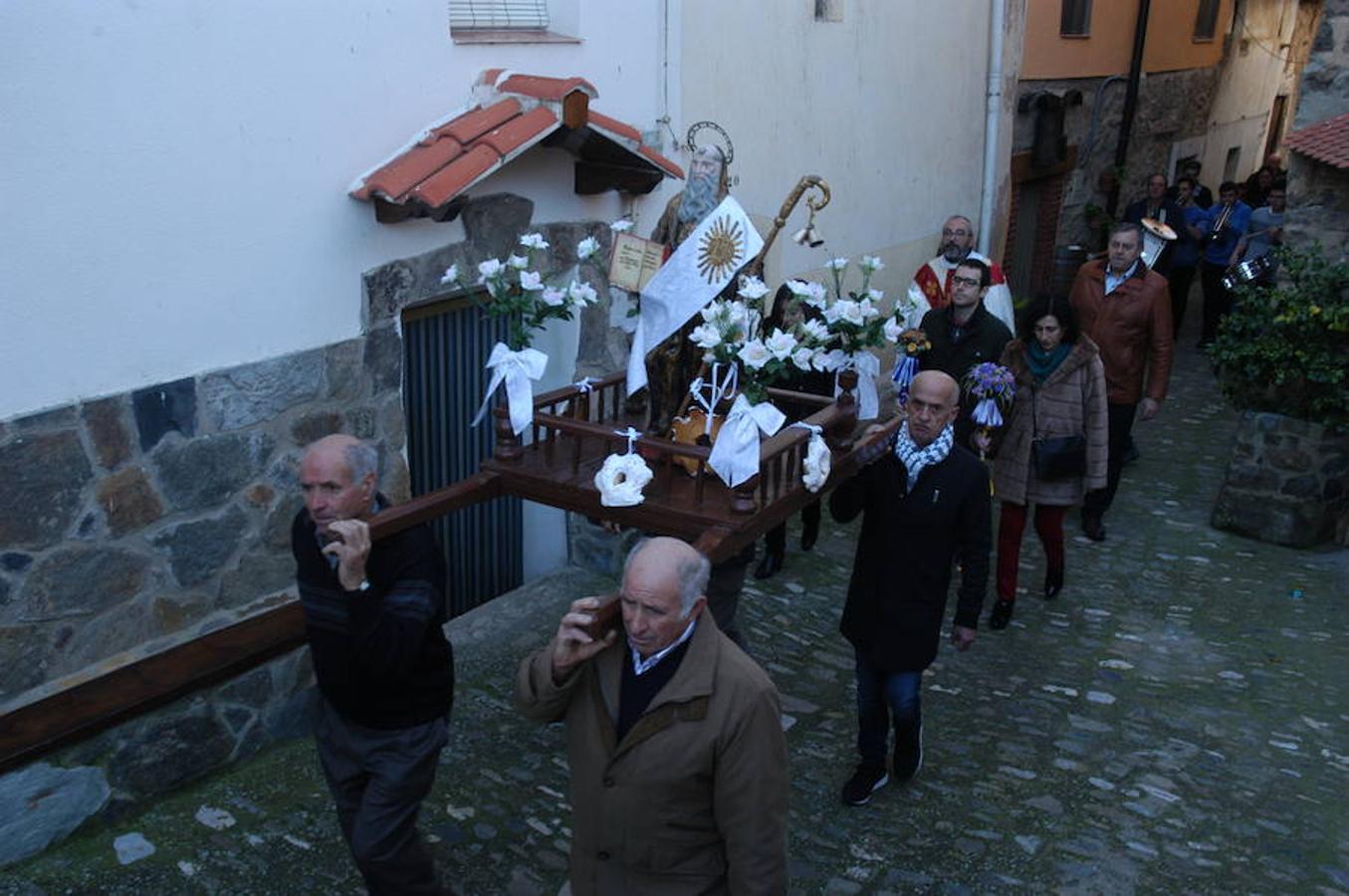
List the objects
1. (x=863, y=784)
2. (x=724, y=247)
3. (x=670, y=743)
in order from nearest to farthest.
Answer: (x=670, y=743)
(x=724, y=247)
(x=863, y=784)

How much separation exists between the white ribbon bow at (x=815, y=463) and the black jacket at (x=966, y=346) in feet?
8.01

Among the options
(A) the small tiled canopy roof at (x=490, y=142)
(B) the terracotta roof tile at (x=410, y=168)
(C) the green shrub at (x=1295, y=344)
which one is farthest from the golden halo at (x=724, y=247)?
(C) the green shrub at (x=1295, y=344)

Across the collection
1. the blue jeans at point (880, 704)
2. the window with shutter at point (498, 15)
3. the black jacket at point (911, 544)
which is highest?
the window with shutter at point (498, 15)

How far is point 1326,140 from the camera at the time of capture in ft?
26.1

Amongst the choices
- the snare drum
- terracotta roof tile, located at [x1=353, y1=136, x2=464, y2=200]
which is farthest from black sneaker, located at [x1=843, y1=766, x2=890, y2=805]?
Result: the snare drum

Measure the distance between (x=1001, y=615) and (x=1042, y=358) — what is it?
Result: 1346mm

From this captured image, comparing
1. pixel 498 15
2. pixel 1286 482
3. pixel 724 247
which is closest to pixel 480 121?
pixel 498 15

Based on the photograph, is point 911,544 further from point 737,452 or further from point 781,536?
point 781,536

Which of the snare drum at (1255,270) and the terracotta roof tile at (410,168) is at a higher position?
the terracotta roof tile at (410,168)

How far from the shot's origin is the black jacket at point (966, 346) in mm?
6363

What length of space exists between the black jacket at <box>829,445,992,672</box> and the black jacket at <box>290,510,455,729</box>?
169cm

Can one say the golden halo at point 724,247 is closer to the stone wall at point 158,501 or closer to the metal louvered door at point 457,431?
the stone wall at point 158,501

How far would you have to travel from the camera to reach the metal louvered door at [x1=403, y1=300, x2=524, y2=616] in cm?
573

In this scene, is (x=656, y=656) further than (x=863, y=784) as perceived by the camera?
No
